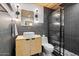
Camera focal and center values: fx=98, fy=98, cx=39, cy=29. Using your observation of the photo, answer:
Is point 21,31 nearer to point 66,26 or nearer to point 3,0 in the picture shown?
point 3,0

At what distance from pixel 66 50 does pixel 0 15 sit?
4.72 feet

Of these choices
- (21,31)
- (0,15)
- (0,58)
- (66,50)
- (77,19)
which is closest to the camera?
(0,15)

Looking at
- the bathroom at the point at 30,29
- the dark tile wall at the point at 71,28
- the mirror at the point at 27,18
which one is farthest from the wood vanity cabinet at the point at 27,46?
the dark tile wall at the point at 71,28

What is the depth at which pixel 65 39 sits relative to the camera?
84.9 inches

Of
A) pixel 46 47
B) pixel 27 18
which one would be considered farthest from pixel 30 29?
pixel 46 47

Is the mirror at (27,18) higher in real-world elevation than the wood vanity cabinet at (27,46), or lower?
higher

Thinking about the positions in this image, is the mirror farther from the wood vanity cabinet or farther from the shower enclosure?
the shower enclosure

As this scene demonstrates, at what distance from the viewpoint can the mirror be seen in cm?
177

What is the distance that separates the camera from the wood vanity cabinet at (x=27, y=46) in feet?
5.64

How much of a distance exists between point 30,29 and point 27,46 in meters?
0.31

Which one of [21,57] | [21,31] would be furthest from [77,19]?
[21,57]

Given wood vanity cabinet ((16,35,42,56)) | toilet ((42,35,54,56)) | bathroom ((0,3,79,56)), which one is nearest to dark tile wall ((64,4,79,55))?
bathroom ((0,3,79,56))

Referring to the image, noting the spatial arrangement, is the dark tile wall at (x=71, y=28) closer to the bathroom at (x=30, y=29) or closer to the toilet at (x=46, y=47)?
the bathroom at (x=30, y=29)

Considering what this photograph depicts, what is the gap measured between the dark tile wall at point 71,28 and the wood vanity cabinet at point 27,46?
666 mm
